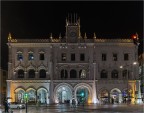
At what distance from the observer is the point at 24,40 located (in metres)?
91.5

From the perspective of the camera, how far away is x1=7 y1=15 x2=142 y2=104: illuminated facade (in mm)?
90188

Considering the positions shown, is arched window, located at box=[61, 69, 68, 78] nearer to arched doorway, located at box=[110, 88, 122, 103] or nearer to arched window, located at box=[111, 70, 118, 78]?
arched window, located at box=[111, 70, 118, 78]

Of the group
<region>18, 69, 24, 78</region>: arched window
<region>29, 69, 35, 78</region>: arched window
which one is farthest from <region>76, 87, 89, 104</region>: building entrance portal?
<region>18, 69, 24, 78</region>: arched window

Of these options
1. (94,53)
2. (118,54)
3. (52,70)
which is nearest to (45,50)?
(52,70)

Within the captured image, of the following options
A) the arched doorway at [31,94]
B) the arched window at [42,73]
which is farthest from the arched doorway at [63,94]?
the arched doorway at [31,94]

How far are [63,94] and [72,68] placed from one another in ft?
21.3

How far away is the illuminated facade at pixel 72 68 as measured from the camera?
3551 inches

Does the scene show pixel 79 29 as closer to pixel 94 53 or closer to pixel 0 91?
pixel 94 53

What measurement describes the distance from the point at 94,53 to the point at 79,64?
14.4 feet

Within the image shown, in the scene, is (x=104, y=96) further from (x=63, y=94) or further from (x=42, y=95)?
(x=42, y=95)

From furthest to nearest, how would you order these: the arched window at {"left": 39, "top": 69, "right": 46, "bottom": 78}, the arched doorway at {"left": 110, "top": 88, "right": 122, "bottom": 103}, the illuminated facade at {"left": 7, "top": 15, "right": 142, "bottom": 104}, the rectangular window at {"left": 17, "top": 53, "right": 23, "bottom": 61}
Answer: the arched doorway at {"left": 110, "top": 88, "right": 122, "bottom": 103} → the arched window at {"left": 39, "top": 69, "right": 46, "bottom": 78} → the rectangular window at {"left": 17, "top": 53, "right": 23, "bottom": 61} → the illuminated facade at {"left": 7, "top": 15, "right": 142, "bottom": 104}

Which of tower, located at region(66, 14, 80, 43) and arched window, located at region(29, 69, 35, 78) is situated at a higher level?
tower, located at region(66, 14, 80, 43)

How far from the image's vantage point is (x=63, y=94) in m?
91.7

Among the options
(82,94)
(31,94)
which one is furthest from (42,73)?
(82,94)
